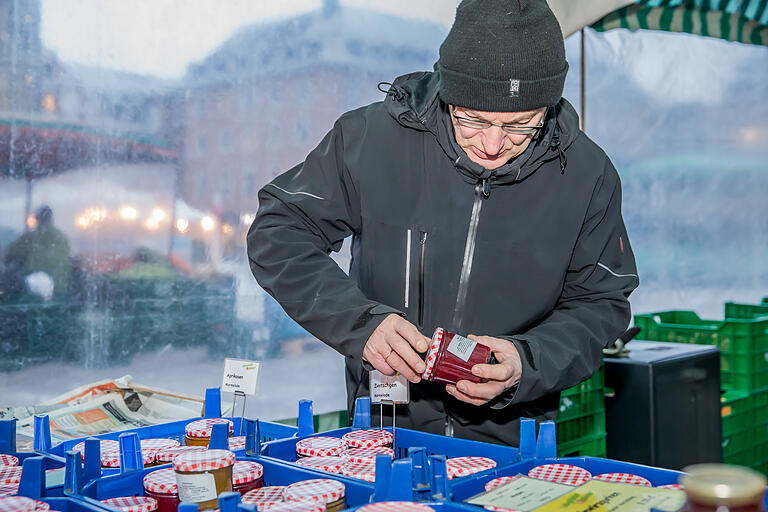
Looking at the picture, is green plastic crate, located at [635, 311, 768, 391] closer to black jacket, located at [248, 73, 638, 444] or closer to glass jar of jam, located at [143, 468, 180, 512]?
black jacket, located at [248, 73, 638, 444]

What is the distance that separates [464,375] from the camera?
131cm

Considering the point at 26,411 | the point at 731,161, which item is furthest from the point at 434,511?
the point at 731,161

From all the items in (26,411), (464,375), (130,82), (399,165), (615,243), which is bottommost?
(26,411)

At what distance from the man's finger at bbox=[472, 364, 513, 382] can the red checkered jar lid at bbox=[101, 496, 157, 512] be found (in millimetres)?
555

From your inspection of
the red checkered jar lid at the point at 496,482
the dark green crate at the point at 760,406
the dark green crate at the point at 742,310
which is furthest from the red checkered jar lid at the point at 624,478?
the dark green crate at the point at 742,310

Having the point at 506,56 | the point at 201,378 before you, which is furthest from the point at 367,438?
the point at 201,378

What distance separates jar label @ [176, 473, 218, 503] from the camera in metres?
1.07

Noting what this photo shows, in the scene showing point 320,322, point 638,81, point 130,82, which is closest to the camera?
point 320,322

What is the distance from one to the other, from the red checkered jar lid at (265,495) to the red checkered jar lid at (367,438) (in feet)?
0.87

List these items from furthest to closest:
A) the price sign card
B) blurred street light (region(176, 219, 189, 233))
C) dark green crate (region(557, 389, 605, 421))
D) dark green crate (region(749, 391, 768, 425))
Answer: dark green crate (region(749, 391, 768, 425)) → dark green crate (region(557, 389, 605, 421)) → blurred street light (region(176, 219, 189, 233)) → the price sign card

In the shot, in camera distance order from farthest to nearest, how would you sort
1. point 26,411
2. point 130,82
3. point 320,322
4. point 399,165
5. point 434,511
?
point 130,82 < point 26,411 < point 399,165 < point 320,322 < point 434,511

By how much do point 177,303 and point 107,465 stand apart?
128 cm

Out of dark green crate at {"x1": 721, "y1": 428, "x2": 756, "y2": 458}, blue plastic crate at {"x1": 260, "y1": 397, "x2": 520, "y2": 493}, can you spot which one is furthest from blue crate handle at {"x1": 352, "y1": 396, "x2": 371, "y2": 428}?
dark green crate at {"x1": 721, "y1": 428, "x2": 756, "y2": 458}

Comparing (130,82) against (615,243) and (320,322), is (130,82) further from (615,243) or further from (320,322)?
(615,243)
